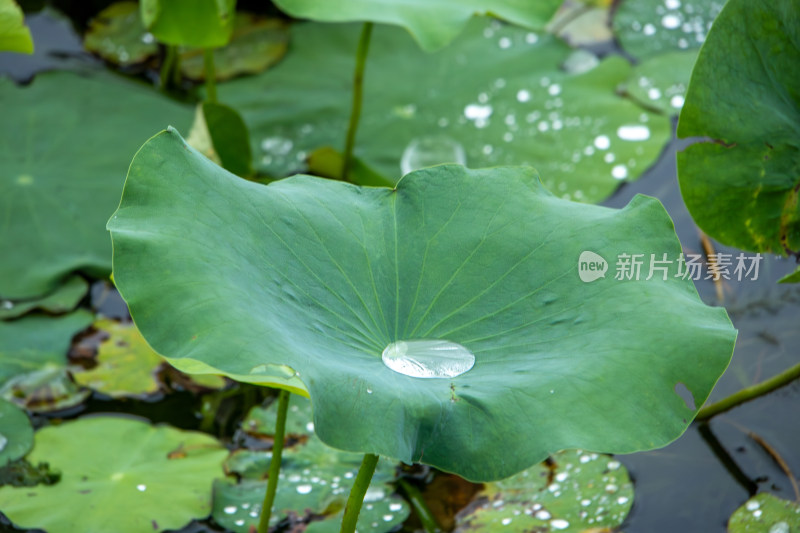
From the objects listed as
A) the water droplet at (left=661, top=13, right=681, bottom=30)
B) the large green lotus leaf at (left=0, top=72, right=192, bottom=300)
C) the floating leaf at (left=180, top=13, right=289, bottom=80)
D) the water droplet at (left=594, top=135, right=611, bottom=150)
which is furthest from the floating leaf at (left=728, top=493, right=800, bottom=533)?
the floating leaf at (left=180, top=13, right=289, bottom=80)

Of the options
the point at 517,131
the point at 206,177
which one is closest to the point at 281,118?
the point at 517,131

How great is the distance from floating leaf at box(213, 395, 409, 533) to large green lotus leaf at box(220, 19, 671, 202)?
3.31ft

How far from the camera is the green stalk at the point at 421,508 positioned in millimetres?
1508

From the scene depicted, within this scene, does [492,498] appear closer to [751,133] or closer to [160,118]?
[751,133]

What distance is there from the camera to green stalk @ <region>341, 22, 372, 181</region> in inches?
86.2

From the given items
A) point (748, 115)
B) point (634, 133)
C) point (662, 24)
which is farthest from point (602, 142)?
point (748, 115)

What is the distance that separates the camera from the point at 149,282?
1048 millimetres

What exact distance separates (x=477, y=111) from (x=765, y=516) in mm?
1517

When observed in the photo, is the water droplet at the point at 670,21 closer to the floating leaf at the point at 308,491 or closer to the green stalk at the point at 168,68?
the green stalk at the point at 168,68

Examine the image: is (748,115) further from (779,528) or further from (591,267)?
(779,528)

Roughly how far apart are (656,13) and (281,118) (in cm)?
145

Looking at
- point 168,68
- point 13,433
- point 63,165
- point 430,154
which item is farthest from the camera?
point 168,68

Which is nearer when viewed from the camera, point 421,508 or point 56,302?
point 421,508

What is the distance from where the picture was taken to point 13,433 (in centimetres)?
165
